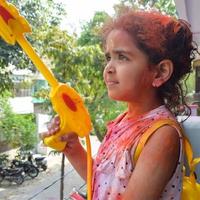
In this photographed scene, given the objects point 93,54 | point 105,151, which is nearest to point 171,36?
point 105,151

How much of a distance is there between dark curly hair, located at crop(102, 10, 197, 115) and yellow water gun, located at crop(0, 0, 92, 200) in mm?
105

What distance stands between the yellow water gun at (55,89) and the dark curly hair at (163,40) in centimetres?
10

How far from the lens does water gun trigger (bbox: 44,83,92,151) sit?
449 millimetres

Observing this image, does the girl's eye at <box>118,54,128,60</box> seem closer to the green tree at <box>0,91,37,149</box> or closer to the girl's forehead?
the girl's forehead

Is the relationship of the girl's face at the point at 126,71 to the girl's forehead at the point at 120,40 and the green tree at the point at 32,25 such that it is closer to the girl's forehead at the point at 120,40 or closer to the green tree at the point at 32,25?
the girl's forehead at the point at 120,40

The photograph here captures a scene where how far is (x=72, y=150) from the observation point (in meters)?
0.57

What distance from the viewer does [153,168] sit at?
0.41 metres

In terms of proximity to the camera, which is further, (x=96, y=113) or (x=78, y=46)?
(x=96, y=113)

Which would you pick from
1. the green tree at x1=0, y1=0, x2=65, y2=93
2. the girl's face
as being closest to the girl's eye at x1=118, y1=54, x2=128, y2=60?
the girl's face

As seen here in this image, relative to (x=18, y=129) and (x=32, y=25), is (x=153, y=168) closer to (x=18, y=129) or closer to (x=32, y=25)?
(x=32, y=25)

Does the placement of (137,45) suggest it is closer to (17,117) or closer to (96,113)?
(96,113)

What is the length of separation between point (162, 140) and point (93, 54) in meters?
A: 2.59

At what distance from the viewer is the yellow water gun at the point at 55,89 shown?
44cm

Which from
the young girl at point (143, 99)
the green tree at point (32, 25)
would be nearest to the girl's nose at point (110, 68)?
the young girl at point (143, 99)
